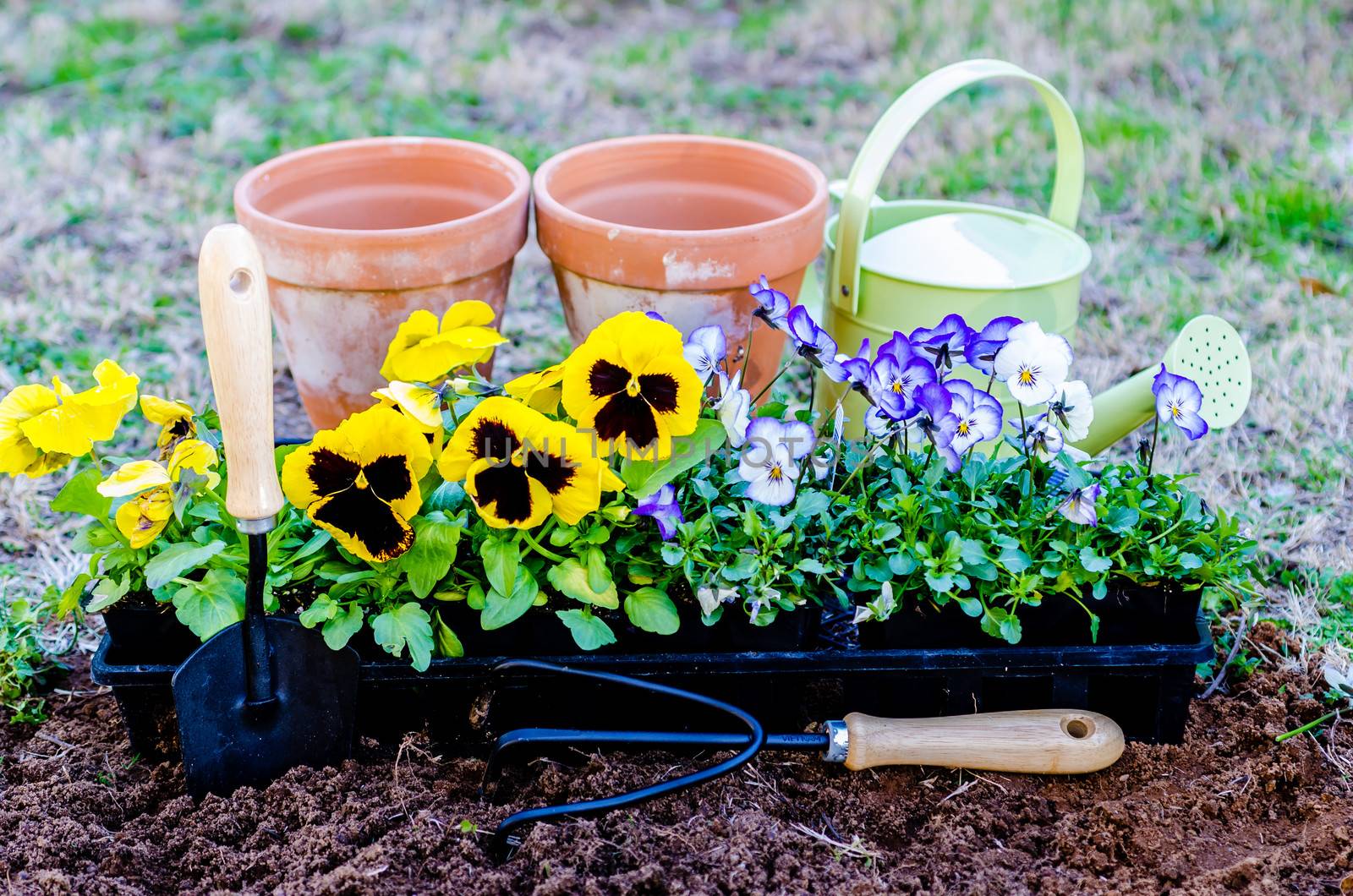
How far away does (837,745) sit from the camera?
135 centimetres

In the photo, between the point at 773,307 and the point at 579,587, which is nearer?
the point at 579,587

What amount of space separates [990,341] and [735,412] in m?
0.30

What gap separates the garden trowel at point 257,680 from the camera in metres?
1.21

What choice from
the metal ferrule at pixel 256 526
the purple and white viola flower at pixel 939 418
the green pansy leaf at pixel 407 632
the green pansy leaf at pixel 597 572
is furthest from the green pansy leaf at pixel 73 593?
the purple and white viola flower at pixel 939 418

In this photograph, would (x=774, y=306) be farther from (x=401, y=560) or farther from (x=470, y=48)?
(x=470, y=48)

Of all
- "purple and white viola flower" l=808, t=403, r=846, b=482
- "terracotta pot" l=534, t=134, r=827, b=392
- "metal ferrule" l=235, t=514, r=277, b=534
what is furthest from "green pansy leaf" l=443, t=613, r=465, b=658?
"terracotta pot" l=534, t=134, r=827, b=392

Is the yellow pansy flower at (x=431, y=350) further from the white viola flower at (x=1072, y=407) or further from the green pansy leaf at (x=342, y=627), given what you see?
the white viola flower at (x=1072, y=407)

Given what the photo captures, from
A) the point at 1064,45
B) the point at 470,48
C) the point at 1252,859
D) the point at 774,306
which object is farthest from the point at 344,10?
the point at 1252,859

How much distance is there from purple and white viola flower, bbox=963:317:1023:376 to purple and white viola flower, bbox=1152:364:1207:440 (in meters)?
0.18

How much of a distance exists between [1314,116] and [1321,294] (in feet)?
3.71

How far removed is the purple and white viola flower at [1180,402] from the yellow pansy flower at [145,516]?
1095 mm

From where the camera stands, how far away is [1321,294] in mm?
2639

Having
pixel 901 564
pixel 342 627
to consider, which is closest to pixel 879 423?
pixel 901 564

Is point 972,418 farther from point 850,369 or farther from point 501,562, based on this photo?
point 501,562
